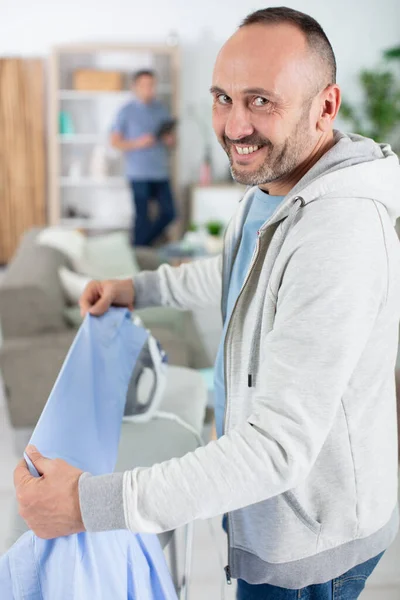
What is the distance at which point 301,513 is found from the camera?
1022mm

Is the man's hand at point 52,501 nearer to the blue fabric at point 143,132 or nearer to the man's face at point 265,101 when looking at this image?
the man's face at point 265,101

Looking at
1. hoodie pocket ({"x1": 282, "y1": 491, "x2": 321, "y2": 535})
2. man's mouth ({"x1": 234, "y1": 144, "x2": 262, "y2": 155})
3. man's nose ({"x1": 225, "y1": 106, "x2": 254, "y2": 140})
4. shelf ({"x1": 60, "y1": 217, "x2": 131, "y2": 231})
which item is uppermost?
man's nose ({"x1": 225, "y1": 106, "x2": 254, "y2": 140})

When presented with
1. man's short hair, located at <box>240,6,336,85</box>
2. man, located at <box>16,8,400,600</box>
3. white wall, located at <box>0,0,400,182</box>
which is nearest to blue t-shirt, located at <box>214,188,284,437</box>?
man, located at <box>16,8,400,600</box>

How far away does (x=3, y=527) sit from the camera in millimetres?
2389

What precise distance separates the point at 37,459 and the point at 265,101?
22.2 inches

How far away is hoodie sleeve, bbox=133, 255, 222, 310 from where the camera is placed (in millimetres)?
1484

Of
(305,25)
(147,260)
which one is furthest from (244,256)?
(147,260)

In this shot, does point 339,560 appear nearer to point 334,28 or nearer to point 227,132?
point 227,132

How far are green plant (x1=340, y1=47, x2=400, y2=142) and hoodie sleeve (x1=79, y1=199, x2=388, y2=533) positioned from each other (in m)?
6.12

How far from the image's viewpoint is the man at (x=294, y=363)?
0.83m

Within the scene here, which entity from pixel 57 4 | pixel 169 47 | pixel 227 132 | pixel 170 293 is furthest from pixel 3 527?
pixel 57 4

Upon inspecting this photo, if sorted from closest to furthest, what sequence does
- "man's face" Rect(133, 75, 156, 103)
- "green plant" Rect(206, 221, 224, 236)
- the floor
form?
1. the floor
2. "green plant" Rect(206, 221, 224, 236)
3. "man's face" Rect(133, 75, 156, 103)

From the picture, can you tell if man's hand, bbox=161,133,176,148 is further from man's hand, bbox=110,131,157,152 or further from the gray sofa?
the gray sofa

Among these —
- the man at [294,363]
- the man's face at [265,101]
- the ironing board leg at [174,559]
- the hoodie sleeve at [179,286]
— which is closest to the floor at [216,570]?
the ironing board leg at [174,559]
